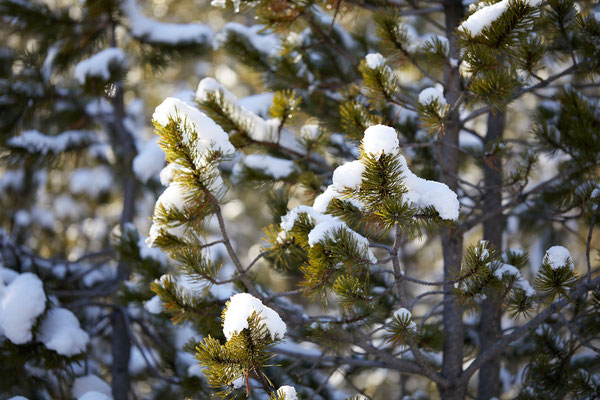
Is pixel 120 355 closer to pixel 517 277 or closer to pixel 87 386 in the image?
pixel 87 386

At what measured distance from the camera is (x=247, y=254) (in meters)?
10.1

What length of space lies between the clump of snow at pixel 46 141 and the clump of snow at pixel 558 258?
12.6ft

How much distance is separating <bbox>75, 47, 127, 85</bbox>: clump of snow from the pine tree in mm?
105

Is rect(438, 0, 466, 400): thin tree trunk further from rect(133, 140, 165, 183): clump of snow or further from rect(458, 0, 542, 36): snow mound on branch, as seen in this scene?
rect(133, 140, 165, 183): clump of snow

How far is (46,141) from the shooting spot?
159 inches

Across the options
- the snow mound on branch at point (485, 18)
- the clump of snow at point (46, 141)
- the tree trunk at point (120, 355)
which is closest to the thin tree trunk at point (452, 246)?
the snow mound on branch at point (485, 18)

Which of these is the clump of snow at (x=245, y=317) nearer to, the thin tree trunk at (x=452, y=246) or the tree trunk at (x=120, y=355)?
the thin tree trunk at (x=452, y=246)

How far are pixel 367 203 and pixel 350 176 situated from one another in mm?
101

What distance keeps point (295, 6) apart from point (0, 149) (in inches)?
109

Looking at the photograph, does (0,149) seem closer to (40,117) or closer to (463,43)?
(40,117)

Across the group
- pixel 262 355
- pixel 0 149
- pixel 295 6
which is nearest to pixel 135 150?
pixel 0 149

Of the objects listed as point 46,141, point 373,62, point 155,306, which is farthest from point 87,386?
point 373,62

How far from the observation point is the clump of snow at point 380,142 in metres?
1.38

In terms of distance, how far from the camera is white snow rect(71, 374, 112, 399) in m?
3.11
